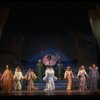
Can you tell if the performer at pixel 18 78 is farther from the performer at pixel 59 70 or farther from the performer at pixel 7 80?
the performer at pixel 59 70

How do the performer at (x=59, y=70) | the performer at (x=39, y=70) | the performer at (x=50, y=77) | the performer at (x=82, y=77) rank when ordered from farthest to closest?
the performer at (x=59, y=70)
the performer at (x=39, y=70)
the performer at (x=82, y=77)
the performer at (x=50, y=77)

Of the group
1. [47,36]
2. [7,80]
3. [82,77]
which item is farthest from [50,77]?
[47,36]

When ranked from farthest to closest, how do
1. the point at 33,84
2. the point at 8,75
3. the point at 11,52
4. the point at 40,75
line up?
the point at 11,52 < the point at 40,75 < the point at 33,84 < the point at 8,75

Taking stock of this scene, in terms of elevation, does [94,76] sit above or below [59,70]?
below

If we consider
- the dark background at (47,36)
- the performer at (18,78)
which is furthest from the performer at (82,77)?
the dark background at (47,36)

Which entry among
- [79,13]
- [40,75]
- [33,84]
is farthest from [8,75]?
[79,13]

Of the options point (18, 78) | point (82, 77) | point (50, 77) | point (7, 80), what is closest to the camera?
point (7, 80)

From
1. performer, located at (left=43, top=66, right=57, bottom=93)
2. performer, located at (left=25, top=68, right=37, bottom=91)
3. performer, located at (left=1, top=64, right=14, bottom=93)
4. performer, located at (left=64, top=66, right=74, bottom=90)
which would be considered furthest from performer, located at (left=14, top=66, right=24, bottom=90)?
performer, located at (left=64, top=66, right=74, bottom=90)

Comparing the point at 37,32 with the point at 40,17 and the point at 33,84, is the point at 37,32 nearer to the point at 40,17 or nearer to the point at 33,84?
the point at 40,17

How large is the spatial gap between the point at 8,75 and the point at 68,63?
471cm

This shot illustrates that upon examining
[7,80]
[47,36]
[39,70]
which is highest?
[47,36]

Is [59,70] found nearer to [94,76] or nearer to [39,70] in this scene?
[39,70]

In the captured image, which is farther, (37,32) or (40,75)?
(37,32)

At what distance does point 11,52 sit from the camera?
806 inches
